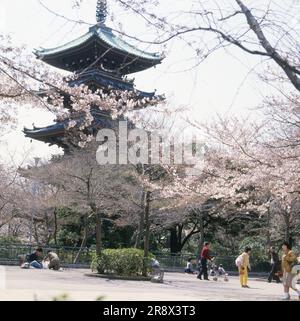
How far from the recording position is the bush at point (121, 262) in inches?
656

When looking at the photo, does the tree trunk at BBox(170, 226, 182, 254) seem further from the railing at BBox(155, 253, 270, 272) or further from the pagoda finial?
the pagoda finial

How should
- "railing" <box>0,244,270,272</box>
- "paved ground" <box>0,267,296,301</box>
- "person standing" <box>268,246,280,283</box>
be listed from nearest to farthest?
1. "paved ground" <box>0,267,296,301</box>
2. "person standing" <box>268,246,280,283</box>
3. "railing" <box>0,244,270,272</box>

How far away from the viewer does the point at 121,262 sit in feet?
54.7

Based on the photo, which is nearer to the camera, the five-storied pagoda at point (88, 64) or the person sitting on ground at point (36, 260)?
the person sitting on ground at point (36, 260)

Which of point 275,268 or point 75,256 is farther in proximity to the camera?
point 75,256

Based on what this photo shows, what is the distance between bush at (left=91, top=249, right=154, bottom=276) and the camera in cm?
1667

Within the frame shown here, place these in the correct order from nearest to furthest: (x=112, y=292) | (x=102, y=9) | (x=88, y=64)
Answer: (x=102, y=9), (x=112, y=292), (x=88, y=64)

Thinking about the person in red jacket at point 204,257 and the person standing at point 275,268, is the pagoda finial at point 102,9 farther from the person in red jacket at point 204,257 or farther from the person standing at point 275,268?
the person standing at point 275,268

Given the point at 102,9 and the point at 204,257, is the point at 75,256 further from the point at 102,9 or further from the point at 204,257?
the point at 102,9

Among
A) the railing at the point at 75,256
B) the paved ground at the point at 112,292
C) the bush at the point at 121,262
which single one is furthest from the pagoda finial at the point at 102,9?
the railing at the point at 75,256

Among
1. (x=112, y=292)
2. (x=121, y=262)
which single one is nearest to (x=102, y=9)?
(x=112, y=292)

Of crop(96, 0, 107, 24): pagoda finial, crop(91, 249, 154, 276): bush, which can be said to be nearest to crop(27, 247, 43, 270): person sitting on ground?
crop(91, 249, 154, 276): bush

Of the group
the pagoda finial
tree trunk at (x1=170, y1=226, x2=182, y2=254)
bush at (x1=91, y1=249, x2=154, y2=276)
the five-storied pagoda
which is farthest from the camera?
tree trunk at (x1=170, y1=226, x2=182, y2=254)

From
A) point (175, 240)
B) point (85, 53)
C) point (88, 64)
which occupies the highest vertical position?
point (85, 53)
